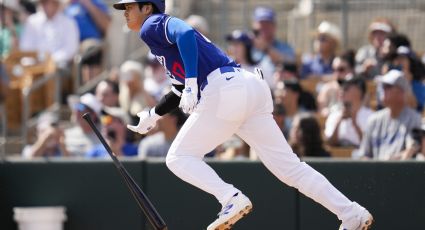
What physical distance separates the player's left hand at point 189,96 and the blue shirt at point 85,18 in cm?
756

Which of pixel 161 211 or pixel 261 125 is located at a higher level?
pixel 261 125

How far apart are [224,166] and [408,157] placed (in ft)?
6.28

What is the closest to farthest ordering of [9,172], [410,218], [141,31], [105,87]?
[141,31] < [410,218] < [9,172] < [105,87]

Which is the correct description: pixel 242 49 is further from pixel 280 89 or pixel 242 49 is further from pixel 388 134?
pixel 388 134

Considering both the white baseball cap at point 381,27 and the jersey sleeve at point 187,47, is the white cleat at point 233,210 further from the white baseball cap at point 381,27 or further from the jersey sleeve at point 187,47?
the white baseball cap at point 381,27

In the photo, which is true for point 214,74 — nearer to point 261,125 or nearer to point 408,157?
point 261,125

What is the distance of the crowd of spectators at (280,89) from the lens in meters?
10.3

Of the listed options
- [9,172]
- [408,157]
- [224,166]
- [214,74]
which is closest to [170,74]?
[214,74]

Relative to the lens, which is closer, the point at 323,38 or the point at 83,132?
the point at 83,132

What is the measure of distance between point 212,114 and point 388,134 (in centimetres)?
326

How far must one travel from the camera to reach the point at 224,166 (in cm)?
898

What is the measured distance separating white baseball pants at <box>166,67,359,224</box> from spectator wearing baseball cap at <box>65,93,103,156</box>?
4.08 m

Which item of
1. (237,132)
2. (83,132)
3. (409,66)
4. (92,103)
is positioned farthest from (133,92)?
(237,132)

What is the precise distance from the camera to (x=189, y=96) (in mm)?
6977
